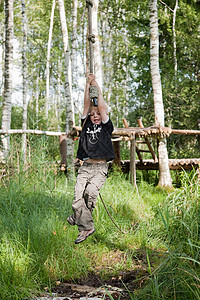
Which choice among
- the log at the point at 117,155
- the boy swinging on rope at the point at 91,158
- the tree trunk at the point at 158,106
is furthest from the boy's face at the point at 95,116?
the log at the point at 117,155

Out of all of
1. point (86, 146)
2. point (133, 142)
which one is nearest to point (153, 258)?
point (86, 146)

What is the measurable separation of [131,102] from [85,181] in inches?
375

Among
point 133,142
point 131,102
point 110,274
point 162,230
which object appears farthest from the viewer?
point 131,102

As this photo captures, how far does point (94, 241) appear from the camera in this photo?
Answer: 4.64m

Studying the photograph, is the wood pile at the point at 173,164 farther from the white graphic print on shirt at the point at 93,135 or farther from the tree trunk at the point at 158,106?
the white graphic print on shirt at the point at 93,135

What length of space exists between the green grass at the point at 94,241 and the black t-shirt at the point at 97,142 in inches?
38.4

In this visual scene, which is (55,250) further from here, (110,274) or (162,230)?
(162,230)

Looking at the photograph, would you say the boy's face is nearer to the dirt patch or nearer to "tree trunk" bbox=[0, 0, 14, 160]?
the dirt patch

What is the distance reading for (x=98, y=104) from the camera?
3355 millimetres

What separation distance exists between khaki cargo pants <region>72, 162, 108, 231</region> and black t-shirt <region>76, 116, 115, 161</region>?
6.1 inches

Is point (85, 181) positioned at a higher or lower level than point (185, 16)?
lower

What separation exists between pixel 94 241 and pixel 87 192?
5.18ft

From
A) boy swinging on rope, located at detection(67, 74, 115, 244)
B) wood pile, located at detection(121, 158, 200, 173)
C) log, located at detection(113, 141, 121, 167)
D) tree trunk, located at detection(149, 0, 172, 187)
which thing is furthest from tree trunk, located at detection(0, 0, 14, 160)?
boy swinging on rope, located at detection(67, 74, 115, 244)

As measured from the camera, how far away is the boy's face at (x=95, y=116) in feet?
11.2
